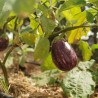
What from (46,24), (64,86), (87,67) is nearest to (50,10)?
(46,24)

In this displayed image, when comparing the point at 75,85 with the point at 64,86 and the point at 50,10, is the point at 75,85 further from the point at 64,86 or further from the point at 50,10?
the point at 50,10

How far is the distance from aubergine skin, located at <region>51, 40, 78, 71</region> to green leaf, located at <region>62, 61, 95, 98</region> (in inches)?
2.4

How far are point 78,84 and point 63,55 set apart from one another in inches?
4.4

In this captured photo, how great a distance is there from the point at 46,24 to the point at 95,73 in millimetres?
333

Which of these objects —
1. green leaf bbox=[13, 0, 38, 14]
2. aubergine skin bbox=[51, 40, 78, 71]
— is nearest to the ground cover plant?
aubergine skin bbox=[51, 40, 78, 71]

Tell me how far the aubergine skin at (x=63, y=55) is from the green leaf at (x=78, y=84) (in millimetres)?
61

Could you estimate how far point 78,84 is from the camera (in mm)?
764

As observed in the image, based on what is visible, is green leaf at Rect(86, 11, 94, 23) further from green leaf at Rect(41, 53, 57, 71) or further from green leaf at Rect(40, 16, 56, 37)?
green leaf at Rect(41, 53, 57, 71)

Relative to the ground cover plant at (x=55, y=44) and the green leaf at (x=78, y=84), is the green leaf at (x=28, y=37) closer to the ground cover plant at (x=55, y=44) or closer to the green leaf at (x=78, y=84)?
the ground cover plant at (x=55, y=44)

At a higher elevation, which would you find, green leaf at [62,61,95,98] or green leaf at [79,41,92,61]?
green leaf at [79,41,92,61]

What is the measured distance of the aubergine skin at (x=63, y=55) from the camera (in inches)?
27.8

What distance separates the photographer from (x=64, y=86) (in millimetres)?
738

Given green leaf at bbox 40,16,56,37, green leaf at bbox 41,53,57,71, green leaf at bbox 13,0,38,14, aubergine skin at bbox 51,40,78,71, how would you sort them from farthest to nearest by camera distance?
green leaf at bbox 41,53,57,71
aubergine skin at bbox 51,40,78,71
green leaf at bbox 40,16,56,37
green leaf at bbox 13,0,38,14

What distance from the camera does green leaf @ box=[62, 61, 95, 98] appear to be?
0.72m
